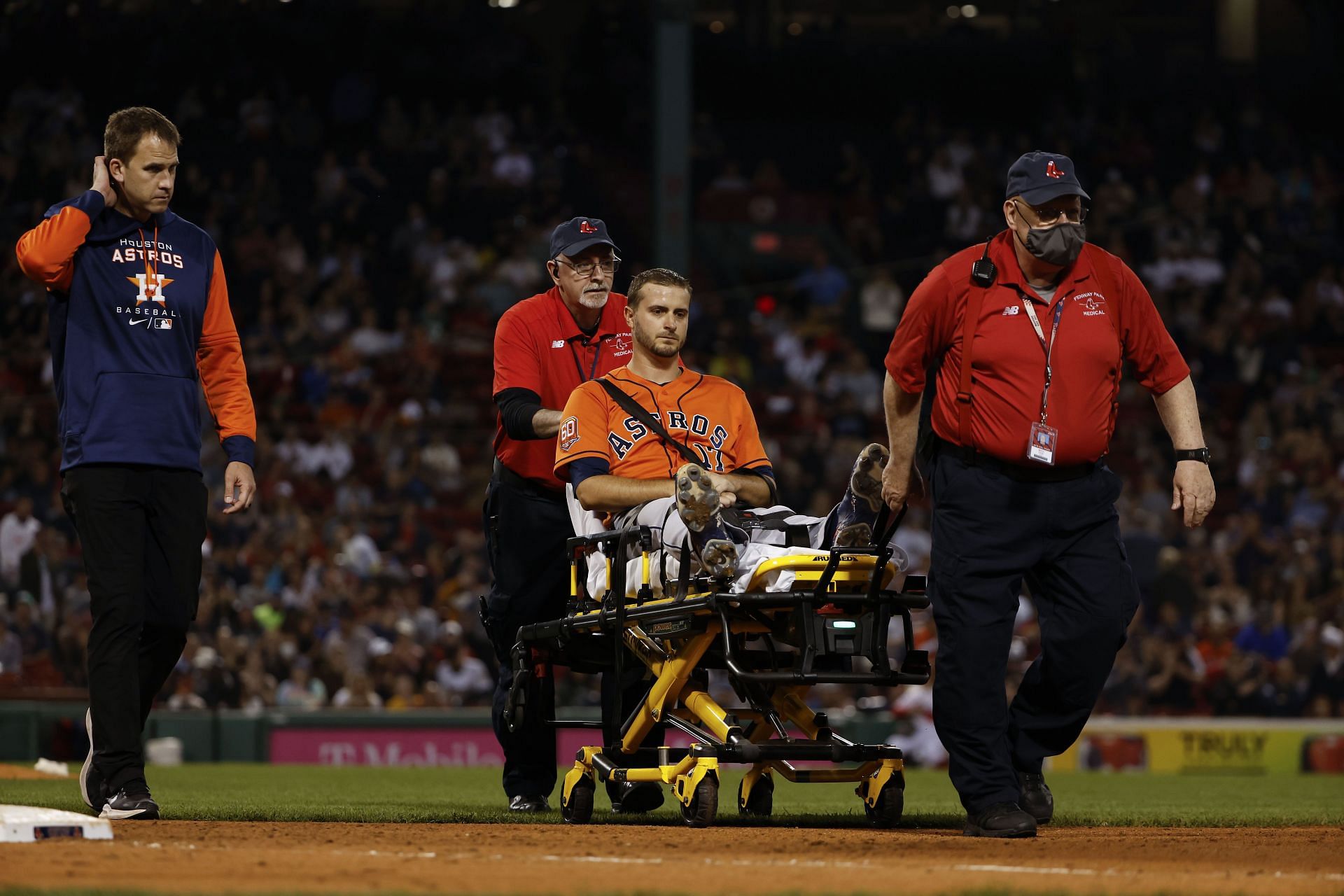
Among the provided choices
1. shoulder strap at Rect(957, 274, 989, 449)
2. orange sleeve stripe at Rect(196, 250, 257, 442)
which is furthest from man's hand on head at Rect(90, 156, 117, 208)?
shoulder strap at Rect(957, 274, 989, 449)

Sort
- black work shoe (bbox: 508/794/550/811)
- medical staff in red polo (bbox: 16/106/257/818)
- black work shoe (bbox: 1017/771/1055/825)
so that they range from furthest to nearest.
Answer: black work shoe (bbox: 508/794/550/811), black work shoe (bbox: 1017/771/1055/825), medical staff in red polo (bbox: 16/106/257/818)

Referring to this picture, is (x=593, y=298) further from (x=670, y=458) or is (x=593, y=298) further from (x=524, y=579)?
(x=524, y=579)

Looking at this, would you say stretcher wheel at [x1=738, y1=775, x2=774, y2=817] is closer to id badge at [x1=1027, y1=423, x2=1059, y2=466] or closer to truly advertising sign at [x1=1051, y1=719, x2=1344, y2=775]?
id badge at [x1=1027, y1=423, x2=1059, y2=466]

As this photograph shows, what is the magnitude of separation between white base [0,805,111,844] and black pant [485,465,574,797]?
7.95ft

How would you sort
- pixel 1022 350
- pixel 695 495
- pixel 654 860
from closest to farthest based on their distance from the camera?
1. pixel 654 860
2. pixel 695 495
3. pixel 1022 350

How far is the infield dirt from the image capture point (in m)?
4.62

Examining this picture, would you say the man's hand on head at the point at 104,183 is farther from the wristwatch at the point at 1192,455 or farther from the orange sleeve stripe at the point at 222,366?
the wristwatch at the point at 1192,455

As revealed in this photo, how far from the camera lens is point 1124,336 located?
670cm

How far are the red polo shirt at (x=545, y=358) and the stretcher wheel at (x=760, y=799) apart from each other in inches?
63.5

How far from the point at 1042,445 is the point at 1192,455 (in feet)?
2.07

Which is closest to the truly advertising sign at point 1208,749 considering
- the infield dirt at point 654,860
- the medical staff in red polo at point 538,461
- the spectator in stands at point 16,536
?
the spectator in stands at point 16,536

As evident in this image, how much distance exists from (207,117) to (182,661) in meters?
8.91

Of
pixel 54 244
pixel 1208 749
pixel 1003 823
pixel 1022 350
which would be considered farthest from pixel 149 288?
pixel 1208 749

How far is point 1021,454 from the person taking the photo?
20.9 ft
